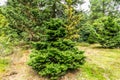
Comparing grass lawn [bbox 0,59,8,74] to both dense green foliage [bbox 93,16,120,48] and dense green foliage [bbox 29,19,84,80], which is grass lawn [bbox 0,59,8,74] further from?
dense green foliage [bbox 93,16,120,48]

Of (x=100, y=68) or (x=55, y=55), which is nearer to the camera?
(x=55, y=55)

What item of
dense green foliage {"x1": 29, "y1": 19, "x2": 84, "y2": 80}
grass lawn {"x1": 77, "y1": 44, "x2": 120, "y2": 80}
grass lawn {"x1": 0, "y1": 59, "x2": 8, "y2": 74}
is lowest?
grass lawn {"x1": 77, "y1": 44, "x2": 120, "y2": 80}

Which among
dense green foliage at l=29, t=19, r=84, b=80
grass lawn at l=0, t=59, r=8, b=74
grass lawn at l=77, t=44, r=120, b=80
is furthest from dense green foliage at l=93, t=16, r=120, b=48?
grass lawn at l=0, t=59, r=8, b=74

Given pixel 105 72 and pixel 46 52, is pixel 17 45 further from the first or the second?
pixel 105 72

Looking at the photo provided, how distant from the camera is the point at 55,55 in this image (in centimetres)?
1442

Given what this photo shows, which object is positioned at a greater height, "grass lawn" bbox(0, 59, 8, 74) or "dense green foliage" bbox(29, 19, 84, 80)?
"dense green foliage" bbox(29, 19, 84, 80)

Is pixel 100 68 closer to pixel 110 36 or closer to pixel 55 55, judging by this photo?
pixel 55 55

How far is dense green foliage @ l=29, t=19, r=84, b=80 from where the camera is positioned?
1390 centimetres

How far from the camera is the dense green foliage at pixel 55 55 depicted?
1390 centimetres

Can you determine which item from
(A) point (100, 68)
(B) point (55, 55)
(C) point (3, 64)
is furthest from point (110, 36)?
(C) point (3, 64)

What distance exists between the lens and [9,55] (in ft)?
64.4

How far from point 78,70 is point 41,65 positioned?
2.96 meters

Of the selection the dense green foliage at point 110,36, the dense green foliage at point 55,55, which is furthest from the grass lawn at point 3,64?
the dense green foliage at point 110,36

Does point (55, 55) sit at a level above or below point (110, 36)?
above
